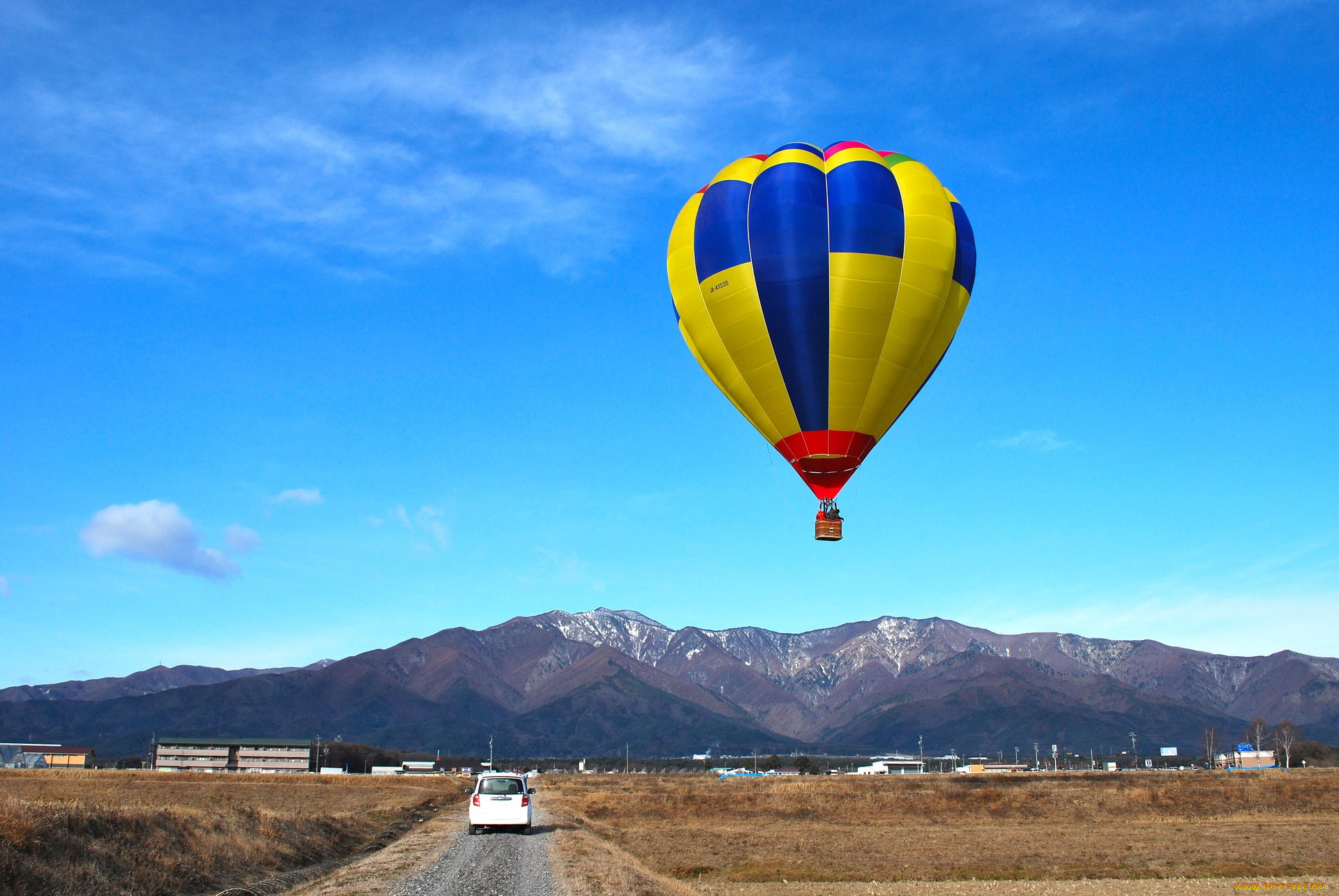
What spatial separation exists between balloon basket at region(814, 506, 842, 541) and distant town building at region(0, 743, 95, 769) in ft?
362

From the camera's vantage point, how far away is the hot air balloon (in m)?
36.2

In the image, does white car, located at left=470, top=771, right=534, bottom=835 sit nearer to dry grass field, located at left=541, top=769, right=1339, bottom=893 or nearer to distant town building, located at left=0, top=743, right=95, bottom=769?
dry grass field, located at left=541, top=769, right=1339, bottom=893

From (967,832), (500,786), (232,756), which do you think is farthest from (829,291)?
(232,756)

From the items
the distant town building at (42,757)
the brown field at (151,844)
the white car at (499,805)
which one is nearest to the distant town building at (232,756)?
the distant town building at (42,757)

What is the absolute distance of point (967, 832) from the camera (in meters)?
50.4

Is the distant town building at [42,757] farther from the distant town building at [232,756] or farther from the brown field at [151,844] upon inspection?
the brown field at [151,844]

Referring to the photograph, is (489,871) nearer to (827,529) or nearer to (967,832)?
(827,529)

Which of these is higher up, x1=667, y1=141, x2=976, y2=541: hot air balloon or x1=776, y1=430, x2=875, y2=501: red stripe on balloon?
x1=667, y1=141, x2=976, y2=541: hot air balloon

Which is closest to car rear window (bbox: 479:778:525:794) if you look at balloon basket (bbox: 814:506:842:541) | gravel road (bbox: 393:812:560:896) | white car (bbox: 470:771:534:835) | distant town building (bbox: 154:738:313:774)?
white car (bbox: 470:771:534:835)

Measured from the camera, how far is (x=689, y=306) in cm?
3928

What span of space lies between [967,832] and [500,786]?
25624 millimetres

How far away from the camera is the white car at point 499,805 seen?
36.0 meters

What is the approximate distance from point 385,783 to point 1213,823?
90897 millimetres

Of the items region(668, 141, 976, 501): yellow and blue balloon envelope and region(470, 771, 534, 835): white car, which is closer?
region(470, 771, 534, 835): white car
